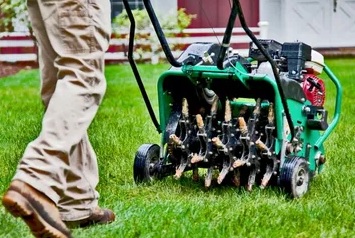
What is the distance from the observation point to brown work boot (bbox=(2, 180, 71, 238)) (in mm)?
3158

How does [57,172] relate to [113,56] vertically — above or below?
above

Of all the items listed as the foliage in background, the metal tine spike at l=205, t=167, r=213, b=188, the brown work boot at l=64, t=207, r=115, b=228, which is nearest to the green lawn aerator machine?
the metal tine spike at l=205, t=167, r=213, b=188

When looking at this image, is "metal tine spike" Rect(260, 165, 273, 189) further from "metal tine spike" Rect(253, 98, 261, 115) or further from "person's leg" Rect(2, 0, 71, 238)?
"person's leg" Rect(2, 0, 71, 238)

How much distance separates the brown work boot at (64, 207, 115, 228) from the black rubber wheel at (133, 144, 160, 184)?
104cm

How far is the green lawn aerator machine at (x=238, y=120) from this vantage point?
4695 mm

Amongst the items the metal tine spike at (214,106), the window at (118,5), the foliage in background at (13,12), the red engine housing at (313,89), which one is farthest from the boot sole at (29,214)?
the window at (118,5)

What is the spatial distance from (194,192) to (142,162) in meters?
0.32

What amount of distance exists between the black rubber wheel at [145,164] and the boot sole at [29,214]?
5.59 feet

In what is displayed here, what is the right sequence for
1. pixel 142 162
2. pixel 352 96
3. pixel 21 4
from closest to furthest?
pixel 142 162
pixel 352 96
pixel 21 4

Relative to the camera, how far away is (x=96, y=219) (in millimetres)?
3832

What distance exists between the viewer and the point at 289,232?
153 inches

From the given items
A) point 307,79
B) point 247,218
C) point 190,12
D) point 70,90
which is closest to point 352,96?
point 307,79

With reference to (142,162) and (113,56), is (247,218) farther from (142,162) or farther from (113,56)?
(113,56)

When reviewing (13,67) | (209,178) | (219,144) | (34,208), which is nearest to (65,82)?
(34,208)
